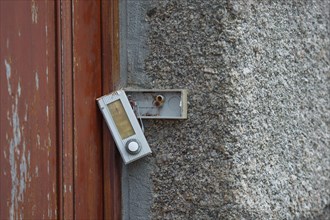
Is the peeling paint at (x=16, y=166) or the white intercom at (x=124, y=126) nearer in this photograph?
the peeling paint at (x=16, y=166)

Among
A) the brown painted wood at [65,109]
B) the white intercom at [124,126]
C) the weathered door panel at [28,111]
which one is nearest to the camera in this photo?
the weathered door panel at [28,111]

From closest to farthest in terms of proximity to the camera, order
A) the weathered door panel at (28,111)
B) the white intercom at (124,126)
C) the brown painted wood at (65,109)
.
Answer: the weathered door panel at (28,111), the brown painted wood at (65,109), the white intercom at (124,126)

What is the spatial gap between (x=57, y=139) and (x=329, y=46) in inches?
38.3

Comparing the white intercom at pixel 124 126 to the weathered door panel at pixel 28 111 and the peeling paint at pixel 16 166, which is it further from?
the peeling paint at pixel 16 166

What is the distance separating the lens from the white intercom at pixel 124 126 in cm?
177

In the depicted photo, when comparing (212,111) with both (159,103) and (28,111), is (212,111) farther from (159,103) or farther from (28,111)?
(28,111)

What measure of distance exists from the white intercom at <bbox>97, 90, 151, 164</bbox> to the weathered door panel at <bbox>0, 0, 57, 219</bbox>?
0.59ft

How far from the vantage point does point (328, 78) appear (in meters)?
2.19

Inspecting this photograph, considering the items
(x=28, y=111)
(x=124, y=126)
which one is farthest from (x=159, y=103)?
(x=28, y=111)

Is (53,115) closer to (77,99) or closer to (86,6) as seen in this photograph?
(77,99)

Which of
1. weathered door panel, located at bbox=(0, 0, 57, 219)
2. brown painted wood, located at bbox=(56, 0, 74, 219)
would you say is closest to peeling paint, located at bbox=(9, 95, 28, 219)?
weathered door panel, located at bbox=(0, 0, 57, 219)

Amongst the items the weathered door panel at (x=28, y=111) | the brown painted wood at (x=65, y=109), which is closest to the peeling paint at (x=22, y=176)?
the weathered door panel at (x=28, y=111)

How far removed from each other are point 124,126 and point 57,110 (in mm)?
195

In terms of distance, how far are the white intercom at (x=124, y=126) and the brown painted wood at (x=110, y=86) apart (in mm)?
47
